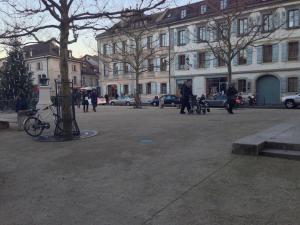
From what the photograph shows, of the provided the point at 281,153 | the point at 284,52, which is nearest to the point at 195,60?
the point at 284,52

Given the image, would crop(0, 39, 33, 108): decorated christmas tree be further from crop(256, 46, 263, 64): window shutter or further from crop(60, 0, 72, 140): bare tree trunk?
Answer: crop(256, 46, 263, 64): window shutter

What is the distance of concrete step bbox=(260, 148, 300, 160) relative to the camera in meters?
6.38

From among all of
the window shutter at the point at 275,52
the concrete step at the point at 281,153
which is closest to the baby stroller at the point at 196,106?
the concrete step at the point at 281,153

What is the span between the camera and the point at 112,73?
52.4m

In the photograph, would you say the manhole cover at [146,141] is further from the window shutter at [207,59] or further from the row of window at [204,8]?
the window shutter at [207,59]

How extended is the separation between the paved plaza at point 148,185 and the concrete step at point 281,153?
18cm

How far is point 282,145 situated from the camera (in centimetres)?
685

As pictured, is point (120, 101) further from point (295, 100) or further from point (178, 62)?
point (295, 100)

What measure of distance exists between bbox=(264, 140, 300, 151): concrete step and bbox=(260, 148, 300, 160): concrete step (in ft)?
0.26

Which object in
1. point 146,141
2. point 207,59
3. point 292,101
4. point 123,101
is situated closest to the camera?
point 146,141

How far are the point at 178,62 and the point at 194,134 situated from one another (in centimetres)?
3483

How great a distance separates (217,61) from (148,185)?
35.8m

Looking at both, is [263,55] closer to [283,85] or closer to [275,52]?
[275,52]

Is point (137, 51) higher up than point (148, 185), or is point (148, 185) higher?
point (137, 51)
